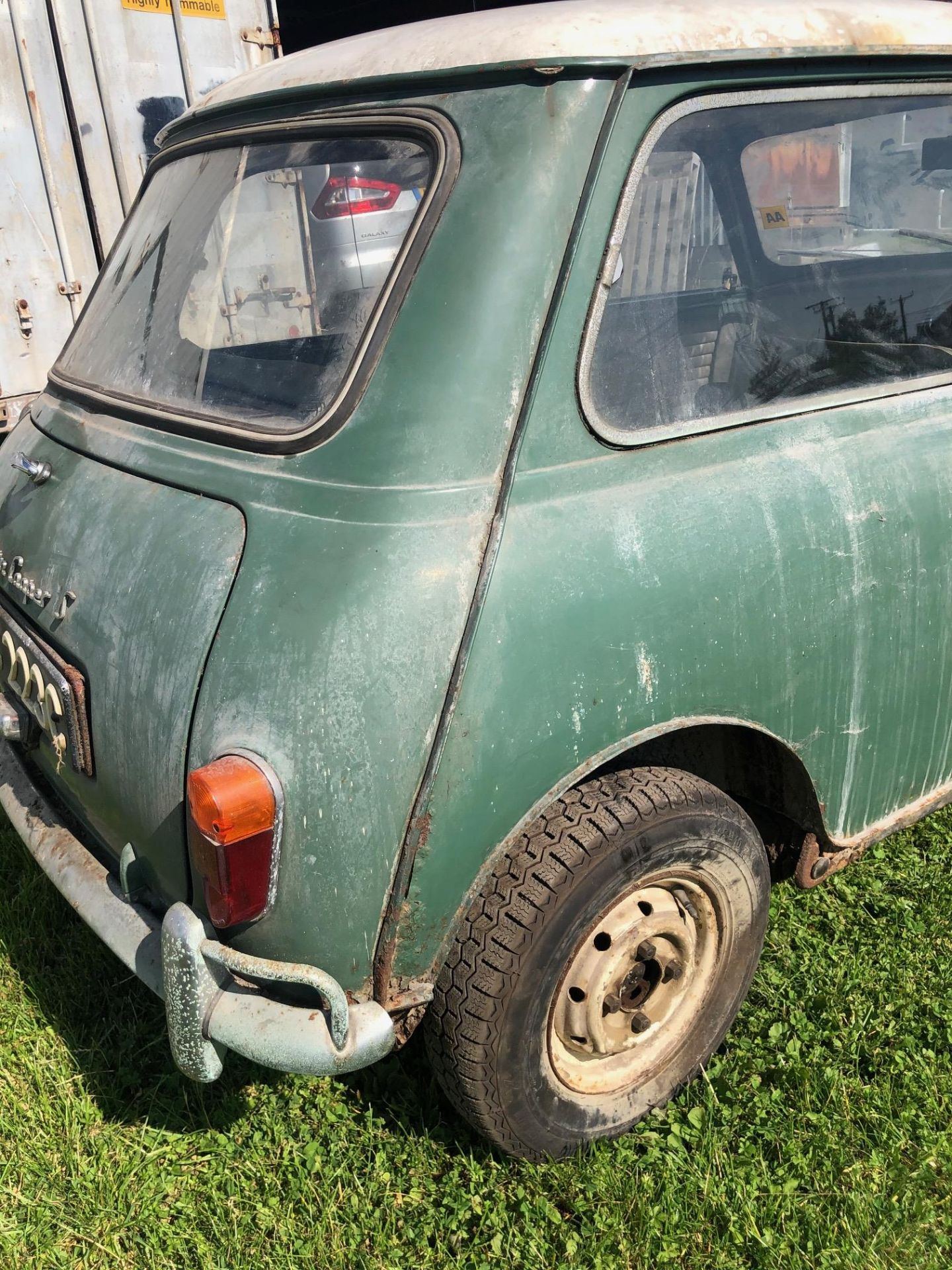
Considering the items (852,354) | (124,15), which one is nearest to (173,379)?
(852,354)

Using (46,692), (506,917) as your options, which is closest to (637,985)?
(506,917)

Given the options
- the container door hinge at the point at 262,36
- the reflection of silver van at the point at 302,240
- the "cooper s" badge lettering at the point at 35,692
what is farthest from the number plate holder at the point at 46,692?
the container door hinge at the point at 262,36

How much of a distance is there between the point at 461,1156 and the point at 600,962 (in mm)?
556

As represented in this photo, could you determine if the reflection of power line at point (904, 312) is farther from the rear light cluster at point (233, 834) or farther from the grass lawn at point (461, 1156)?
the rear light cluster at point (233, 834)

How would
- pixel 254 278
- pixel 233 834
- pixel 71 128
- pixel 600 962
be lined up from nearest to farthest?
pixel 233 834, pixel 600 962, pixel 254 278, pixel 71 128

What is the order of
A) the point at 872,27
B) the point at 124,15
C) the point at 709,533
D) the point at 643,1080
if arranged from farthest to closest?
the point at 124,15 < the point at 643,1080 < the point at 872,27 < the point at 709,533

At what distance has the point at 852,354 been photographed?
7.51ft

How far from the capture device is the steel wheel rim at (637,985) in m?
2.08

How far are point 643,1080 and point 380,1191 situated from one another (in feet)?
1.96

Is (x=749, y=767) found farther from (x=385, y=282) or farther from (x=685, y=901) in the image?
(x=385, y=282)

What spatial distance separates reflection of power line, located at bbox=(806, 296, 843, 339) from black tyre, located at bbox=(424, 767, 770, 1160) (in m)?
1.01

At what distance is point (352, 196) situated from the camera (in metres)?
2.12

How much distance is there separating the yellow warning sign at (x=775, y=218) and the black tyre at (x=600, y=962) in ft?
4.13

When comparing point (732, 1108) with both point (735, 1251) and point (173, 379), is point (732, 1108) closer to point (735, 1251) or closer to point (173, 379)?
point (735, 1251)
